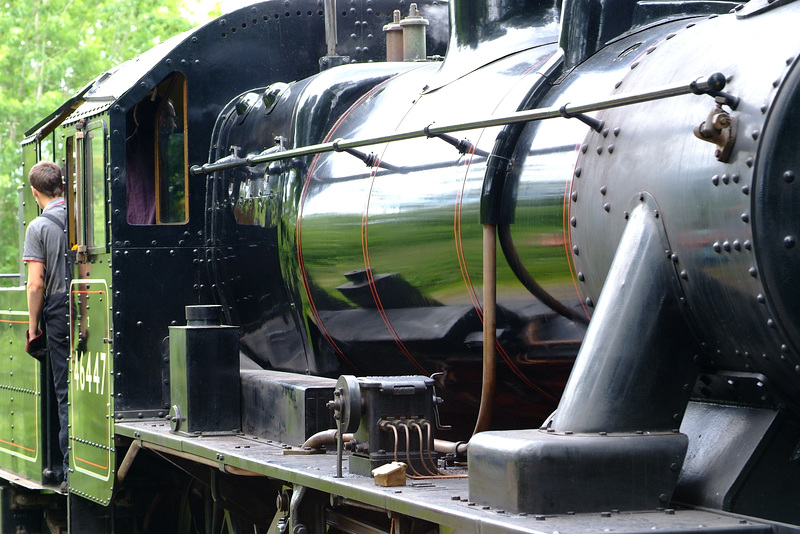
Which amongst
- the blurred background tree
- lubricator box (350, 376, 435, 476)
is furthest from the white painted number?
the blurred background tree

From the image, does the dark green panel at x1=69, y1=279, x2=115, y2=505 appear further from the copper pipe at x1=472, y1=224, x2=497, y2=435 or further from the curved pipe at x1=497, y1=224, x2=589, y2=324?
the curved pipe at x1=497, y1=224, x2=589, y2=324

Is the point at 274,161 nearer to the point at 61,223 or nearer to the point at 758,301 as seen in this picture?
the point at 61,223

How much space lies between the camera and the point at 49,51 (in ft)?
76.0

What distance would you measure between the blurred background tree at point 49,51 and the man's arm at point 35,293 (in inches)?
554

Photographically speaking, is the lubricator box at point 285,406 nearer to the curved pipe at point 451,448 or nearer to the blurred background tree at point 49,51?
the curved pipe at point 451,448

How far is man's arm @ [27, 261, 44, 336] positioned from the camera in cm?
691

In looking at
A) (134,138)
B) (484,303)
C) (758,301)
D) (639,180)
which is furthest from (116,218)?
(758,301)

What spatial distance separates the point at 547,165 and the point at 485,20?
1.22m

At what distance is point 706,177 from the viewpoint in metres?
2.89

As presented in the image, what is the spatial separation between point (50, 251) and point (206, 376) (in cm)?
205

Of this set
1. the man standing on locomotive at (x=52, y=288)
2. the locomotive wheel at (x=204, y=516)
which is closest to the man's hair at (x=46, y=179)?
the man standing on locomotive at (x=52, y=288)

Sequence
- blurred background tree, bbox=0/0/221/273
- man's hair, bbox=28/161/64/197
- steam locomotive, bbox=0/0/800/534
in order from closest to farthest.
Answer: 1. steam locomotive, bbox=0/0/800/534
2. man's hair, bbox=28/161/64/197
3. blurred background tree, bbox=0/0/221/273

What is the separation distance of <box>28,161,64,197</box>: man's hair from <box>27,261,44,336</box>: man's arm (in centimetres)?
48

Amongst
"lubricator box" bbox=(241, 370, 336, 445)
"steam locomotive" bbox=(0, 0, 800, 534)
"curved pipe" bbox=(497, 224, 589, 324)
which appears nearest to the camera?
"steam locomotive" bbox=(0, 0, 800, 534)
